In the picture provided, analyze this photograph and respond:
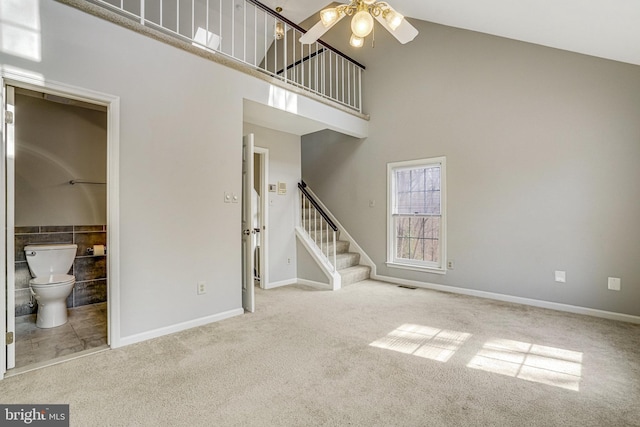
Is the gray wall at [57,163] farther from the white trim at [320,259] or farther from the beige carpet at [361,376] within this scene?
the white trim at [320,259]

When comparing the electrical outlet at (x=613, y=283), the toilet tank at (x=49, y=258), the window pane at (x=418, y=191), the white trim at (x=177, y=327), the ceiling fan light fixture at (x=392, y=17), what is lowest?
the white trim at (x=177, y=327)

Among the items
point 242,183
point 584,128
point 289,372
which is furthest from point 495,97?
point 289,372

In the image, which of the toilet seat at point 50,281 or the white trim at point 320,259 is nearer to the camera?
the toilet seat at point 50,281

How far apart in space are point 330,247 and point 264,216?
4.22ft

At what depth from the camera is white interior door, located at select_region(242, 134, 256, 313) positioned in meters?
3.52

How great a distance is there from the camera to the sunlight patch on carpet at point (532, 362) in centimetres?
213

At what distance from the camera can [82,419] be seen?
168cm

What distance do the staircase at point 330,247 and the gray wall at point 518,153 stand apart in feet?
1.26

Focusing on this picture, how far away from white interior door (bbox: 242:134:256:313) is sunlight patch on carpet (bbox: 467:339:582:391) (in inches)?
90.8

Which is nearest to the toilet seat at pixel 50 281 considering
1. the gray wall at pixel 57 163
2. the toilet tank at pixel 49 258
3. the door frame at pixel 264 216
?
the toilet tank at pixel 49 258

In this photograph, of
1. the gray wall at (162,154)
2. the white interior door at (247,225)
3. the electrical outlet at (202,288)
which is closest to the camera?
the gray wall at (162,154)

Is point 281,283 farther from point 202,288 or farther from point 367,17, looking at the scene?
point 367,17

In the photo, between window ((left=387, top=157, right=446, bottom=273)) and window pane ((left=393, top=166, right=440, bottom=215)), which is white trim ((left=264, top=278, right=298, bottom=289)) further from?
window pane ((left=393, top=166, right=440, bottom=215))

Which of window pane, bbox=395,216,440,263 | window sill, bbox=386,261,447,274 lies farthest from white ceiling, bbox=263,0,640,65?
window sill, bbox=386,261,447,274
